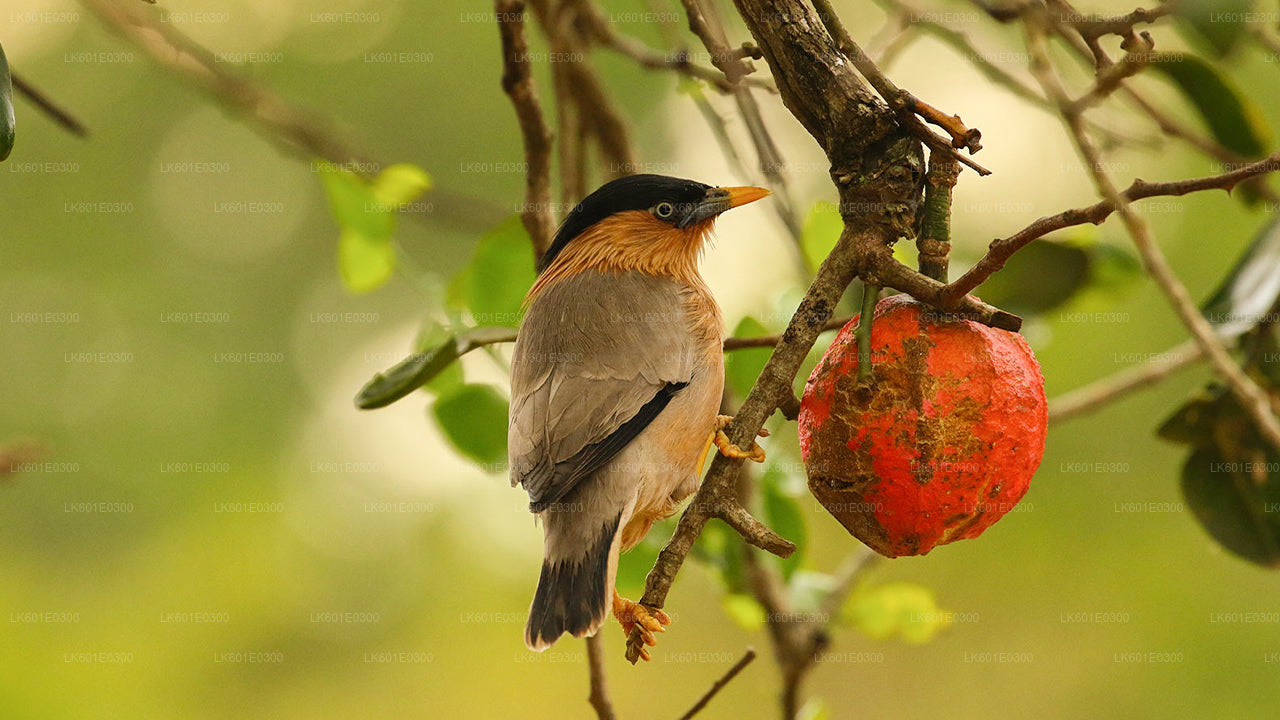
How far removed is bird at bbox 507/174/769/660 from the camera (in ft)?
6.30

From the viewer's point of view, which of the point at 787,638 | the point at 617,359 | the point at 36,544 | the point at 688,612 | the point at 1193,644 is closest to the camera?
the point at 617,359

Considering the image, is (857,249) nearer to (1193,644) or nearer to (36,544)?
(1193,644)

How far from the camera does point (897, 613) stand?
8.83 feet

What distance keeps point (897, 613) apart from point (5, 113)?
2.20m

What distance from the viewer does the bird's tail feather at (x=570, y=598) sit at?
1721mm

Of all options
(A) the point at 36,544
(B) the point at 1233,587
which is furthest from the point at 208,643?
(B) the point at 1233,587

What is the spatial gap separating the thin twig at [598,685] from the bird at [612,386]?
0.73 ft

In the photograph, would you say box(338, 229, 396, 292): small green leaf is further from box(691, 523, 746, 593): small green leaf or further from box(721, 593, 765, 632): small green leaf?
box(721, 593, 765, 632): small green leaf

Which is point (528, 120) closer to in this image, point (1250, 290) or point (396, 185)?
point (396, 185)

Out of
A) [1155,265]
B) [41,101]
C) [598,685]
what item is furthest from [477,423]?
[1155,265]

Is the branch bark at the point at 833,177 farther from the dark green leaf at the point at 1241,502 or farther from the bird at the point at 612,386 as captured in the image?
the dark green leaf at the point at 1241,502

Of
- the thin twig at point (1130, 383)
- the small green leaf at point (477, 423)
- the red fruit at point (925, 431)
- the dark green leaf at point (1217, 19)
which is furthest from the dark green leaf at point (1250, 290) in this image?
the small green leaf at point (477, 423)

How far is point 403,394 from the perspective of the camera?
197 centimetres

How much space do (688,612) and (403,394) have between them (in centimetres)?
438
